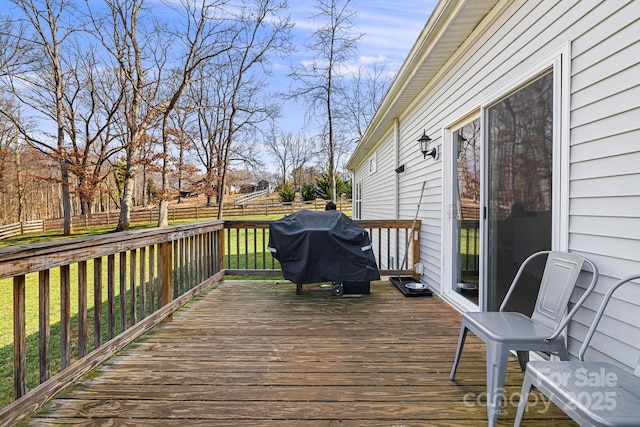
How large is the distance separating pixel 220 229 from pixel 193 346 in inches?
97.1

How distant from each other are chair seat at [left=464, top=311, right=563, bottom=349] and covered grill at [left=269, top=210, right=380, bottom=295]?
6.78 ft

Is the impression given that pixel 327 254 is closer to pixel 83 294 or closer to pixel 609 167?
pixel 83 294

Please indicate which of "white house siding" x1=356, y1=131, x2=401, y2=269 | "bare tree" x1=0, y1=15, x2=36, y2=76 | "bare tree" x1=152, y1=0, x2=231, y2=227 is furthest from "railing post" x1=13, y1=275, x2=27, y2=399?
"bare tree" x1=0, y1=15, x2=36, y2=76

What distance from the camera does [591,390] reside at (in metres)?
1.30

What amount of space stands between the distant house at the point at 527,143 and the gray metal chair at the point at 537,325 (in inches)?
5.4

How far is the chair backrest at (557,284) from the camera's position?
198 cm

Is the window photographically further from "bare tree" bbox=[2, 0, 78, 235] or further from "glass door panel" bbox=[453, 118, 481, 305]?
"bare tree" bbox=[2, 0, 78, 235]

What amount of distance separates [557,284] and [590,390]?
0.93 m

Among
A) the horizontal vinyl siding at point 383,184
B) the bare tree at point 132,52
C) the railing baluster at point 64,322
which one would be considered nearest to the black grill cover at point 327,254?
the railing baluster at point 64,322

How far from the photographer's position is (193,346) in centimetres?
289

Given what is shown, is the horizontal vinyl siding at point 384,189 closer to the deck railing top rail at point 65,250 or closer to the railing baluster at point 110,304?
the deck railing top rail at point 65,250

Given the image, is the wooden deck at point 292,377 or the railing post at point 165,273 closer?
the wooden deck at point 292,377

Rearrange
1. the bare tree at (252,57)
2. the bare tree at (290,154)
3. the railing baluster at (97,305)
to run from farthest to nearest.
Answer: the bare tree at (290,154) < the bare tree at (252,57) < the railing baluster at (97,305)

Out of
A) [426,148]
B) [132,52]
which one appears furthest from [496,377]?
[132,52]
